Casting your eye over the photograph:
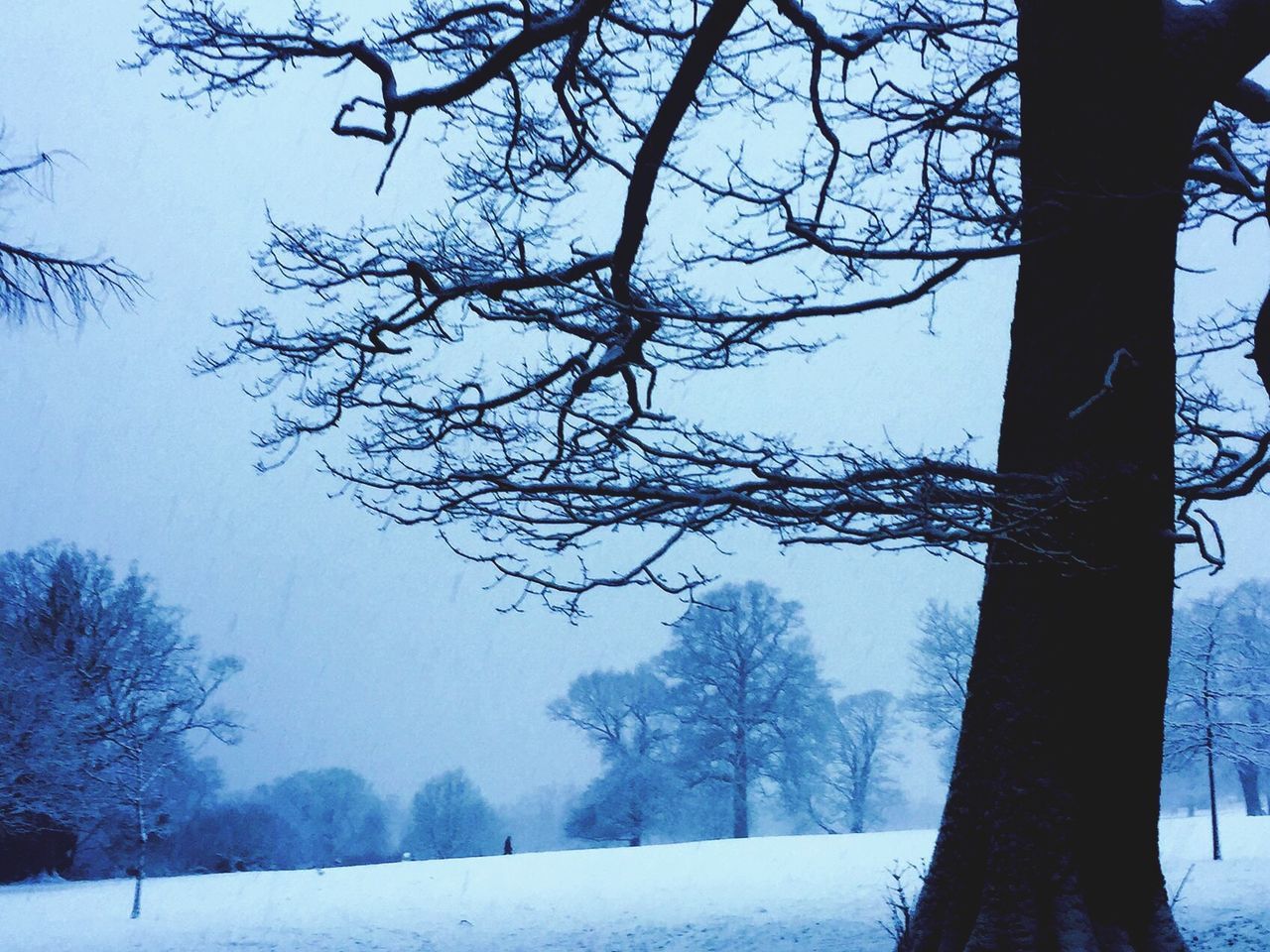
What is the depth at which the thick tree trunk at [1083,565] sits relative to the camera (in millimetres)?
5242

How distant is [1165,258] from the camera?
5777 mm

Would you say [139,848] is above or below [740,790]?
below

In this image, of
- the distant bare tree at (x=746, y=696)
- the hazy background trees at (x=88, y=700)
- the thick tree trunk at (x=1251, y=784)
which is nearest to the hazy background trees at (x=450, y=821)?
the distant bare tree at (x=746, y=696)

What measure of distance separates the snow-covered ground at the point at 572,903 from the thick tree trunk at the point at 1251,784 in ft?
14.3

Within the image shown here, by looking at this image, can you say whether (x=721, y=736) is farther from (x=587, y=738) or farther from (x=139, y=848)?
(x=139, y=848)

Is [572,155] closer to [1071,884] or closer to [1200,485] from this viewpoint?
[1200,485]

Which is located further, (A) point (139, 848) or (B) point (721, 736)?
(B) point (721, 736)

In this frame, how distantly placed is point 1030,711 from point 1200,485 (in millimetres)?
2544

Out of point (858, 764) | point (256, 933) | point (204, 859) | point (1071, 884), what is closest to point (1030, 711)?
point (1071, 884)

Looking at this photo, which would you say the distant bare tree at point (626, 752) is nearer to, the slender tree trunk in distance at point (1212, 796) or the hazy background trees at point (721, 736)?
the hazy background trees at point (721, 736)

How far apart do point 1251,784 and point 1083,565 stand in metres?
28.2

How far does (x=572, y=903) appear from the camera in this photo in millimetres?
12867

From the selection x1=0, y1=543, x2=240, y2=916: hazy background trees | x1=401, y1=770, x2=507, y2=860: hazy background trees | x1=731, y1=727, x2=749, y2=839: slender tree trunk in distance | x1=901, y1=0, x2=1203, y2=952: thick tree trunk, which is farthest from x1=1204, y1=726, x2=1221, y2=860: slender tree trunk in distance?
x1=401, y1=770, x2=507, y2=860: hazy background trees

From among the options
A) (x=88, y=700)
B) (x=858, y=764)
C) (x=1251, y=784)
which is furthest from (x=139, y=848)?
(x=1251, y=784)
